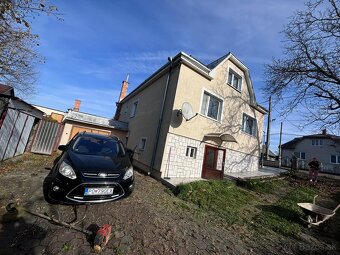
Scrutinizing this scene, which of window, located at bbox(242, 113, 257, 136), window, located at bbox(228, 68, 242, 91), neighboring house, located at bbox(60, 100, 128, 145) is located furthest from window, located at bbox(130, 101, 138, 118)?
window, located at bbox(242, 113, 257, 136)

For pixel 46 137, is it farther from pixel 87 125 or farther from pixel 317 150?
pixel 317 150

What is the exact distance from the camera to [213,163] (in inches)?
411

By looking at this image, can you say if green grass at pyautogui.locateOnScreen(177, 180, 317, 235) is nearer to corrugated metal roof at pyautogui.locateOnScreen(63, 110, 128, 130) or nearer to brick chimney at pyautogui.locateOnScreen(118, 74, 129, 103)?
corrugated metal roof at pyautogui.locateOnScreen(63, 110, 128, 130)

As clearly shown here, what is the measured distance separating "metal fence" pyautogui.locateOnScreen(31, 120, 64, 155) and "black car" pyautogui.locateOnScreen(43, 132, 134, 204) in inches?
341

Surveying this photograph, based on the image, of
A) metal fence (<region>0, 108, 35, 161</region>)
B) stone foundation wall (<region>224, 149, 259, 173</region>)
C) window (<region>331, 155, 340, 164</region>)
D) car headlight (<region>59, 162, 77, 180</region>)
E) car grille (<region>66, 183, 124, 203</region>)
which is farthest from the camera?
window (<region>331, 155, 340, 164</region>)

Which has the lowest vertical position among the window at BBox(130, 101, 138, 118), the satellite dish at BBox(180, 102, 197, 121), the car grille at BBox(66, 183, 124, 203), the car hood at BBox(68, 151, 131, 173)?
the car grille at BBox(66, 183, 124, 203)

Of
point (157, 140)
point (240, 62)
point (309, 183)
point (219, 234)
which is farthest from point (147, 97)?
point (309, 183)

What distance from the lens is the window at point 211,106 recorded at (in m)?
10.6

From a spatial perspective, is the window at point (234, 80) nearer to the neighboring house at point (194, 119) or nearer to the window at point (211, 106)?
the neighboring house at point (194, 119)

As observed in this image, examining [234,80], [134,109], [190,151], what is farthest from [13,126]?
[234,80]

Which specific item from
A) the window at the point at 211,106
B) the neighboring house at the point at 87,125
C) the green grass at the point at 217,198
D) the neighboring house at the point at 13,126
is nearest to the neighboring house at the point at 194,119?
the window at the point at 211,106

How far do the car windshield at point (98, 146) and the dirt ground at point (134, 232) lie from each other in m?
1.44

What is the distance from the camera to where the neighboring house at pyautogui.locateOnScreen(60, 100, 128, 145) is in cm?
1474

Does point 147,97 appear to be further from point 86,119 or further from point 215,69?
point 86,119
